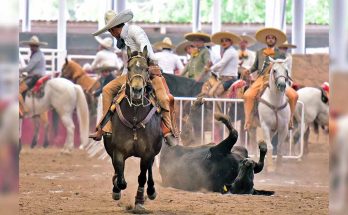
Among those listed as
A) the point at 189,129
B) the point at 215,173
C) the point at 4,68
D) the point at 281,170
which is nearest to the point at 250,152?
the point at 281,170

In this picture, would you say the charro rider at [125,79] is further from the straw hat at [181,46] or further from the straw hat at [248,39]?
the straw hat at [248,39]

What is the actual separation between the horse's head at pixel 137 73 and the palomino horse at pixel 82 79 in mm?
13363

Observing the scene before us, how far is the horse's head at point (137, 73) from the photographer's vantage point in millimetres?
7195

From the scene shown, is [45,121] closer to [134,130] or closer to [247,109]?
[247,109]

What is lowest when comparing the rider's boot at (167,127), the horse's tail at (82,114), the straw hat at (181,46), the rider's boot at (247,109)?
the horse's tail at (82,114)

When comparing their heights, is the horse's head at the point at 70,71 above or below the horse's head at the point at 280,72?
below

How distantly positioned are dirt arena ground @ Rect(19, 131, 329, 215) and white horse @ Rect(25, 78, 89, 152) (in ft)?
10.3

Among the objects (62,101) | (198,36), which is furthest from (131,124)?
(62,101)

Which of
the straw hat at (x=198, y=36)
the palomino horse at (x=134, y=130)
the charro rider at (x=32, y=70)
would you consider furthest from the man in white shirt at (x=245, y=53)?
the palomino horse at (x=134, y=130)

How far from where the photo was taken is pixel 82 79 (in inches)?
852

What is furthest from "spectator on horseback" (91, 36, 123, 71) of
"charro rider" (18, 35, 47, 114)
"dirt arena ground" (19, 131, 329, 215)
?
"dirt arena ground" (19, 131, 329, 215)

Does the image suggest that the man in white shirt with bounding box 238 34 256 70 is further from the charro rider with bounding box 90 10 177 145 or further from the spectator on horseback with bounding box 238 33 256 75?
the charro rider with bounding box 90 10 177 145

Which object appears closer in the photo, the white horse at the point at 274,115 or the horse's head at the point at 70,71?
the white horse at the point at 274,115

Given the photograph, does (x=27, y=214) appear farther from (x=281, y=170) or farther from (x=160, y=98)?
(x=281, y=170)
